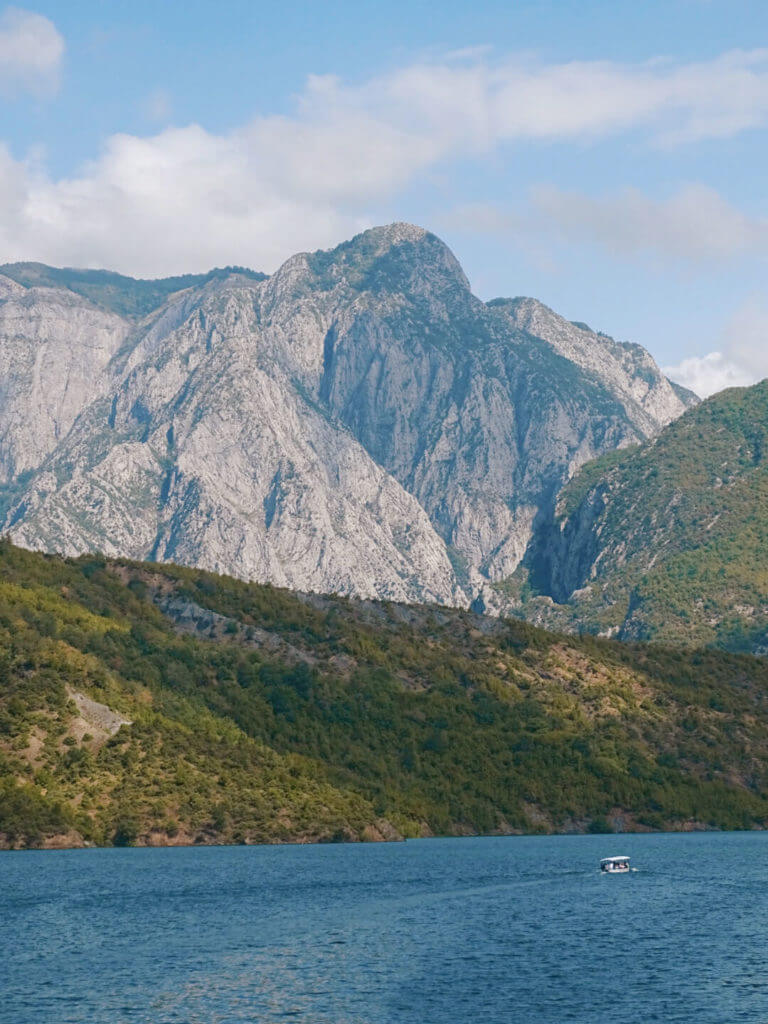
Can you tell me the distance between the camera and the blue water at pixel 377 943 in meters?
90.1

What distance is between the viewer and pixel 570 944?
115 m

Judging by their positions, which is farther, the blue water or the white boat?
the white boat

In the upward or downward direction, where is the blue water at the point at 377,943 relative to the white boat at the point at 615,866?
downward

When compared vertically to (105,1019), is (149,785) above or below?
above

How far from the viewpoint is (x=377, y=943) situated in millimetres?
114562

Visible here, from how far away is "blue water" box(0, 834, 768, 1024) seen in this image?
90.1 meters

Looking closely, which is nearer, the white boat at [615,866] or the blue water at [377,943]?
the blue water at [377,943]

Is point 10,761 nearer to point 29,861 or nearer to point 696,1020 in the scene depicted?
point 29,861

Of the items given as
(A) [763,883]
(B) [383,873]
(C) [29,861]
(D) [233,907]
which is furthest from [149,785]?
(A) [763,883]

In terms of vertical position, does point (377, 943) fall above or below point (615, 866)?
below

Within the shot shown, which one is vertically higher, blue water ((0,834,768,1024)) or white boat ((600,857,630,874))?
white boat ((600,857,630,874))

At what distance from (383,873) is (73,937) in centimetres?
5816

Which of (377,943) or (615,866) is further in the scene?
(615,866)

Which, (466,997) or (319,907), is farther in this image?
(319,907)
